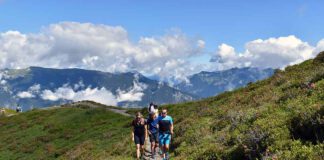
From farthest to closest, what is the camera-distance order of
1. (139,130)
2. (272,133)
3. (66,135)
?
1. (66,135)
2. (139,130)
3. (272,133)

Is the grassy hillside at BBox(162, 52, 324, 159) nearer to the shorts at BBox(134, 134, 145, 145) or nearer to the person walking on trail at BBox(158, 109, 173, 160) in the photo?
the person walking on trail at BBox(158, 109, 173, 160)

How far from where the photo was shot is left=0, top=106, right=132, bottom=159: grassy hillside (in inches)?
1532

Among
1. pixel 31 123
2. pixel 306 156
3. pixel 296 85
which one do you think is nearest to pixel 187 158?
pixel 306 156

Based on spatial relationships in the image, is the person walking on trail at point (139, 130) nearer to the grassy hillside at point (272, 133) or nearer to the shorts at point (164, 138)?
the shorts at point (164, 138)

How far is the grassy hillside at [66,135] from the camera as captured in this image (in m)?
38.9

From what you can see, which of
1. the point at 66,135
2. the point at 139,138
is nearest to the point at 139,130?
the point at 139,138

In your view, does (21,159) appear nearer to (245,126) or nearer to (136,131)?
(136,131)

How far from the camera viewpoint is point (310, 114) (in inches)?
568

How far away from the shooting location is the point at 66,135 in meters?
53.6

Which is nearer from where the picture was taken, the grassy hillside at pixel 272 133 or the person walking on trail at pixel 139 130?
the grassy hillside at pixel 272 133

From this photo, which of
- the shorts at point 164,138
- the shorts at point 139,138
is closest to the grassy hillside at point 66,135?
the shorts at point 139,138

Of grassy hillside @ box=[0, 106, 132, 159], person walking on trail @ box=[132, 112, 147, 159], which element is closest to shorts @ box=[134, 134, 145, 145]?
person walking on trail @ box=[132, 112, 147, 159]

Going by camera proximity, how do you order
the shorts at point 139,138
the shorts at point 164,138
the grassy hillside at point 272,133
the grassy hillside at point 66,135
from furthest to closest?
the grassy hillside at point 66,135 < the shorts at point 139,138 < the shorts at point 164,138 < the grassy hillside at point 272,133

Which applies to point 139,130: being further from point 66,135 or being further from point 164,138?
point 66,135
